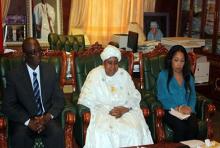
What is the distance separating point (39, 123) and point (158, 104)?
1.18 metres

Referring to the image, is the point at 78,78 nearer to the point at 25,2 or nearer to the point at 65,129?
the point at 65,129

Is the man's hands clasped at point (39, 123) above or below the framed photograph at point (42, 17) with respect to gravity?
below

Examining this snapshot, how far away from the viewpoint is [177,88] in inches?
148

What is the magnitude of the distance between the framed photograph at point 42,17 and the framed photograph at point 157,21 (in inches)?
58.9

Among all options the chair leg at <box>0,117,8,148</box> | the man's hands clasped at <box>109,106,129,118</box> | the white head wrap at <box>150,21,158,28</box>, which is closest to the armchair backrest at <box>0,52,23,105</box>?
the chair leg at <box>0,117,8,148</box>

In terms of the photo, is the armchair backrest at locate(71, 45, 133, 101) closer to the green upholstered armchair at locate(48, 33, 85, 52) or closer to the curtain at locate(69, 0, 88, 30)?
the green upholstered armchair at locate(48, 33, 85, 52)

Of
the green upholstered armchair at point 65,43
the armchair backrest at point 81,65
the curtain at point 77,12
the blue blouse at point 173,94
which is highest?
the curtain at point 77,12

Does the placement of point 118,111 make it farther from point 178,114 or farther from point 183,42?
point 183,42

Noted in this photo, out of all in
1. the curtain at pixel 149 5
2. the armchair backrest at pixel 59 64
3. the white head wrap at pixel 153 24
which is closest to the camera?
the armchair backrest at pixel 59 64

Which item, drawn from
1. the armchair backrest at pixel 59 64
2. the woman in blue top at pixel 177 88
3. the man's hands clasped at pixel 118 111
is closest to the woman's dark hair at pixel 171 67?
the woman in blue top at pixel 177 88

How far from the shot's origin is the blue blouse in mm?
3715

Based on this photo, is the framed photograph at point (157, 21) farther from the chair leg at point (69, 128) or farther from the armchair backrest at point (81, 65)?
the chair leg at point (69, 128)

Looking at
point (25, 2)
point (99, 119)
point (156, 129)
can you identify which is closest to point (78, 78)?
point (99, 119)

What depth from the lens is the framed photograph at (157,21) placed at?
6383mm
